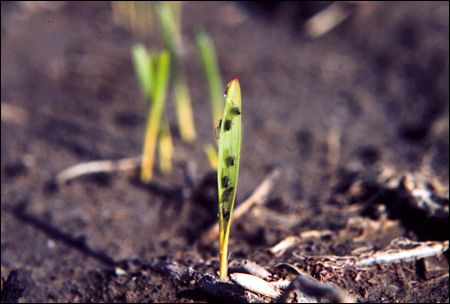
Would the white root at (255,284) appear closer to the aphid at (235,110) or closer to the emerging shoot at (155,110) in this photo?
the aphid at (235,110)

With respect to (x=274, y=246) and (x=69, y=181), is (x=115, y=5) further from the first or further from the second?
(x=274, y=246)

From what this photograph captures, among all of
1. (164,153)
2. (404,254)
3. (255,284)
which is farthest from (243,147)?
(255,284)

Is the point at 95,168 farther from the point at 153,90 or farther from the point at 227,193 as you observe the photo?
the point at 227,193

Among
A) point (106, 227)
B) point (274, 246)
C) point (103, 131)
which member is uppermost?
point (103, 131)

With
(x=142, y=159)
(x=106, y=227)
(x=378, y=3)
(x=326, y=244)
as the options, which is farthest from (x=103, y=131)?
(x=378, y=3)

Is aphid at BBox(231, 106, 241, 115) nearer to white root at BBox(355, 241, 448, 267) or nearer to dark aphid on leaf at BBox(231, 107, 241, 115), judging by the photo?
dark aphid on leaf at BBox(231, 107, 241, 115)

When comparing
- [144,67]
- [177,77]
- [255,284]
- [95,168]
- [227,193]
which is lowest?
[255,284]

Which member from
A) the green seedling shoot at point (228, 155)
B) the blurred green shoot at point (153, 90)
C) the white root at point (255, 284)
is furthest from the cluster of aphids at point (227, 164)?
the blurred green shoot at point (153, 90)
